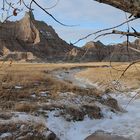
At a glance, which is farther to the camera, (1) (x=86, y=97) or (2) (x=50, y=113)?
(1) (x=86, y=97)

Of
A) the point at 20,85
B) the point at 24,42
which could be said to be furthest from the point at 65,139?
the point at 24,42

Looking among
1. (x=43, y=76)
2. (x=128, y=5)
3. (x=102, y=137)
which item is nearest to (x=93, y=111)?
(x=102, y=137)

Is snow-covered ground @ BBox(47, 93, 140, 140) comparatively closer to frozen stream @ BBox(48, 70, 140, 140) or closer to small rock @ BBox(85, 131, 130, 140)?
frozen stream @ BBox(48, 70, 140, 140)

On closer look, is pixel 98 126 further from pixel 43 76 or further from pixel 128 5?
pixel 43 76

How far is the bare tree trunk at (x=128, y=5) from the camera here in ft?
10.5

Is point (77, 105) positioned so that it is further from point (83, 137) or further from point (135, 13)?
point (135, 13)

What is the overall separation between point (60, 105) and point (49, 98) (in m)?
2.02

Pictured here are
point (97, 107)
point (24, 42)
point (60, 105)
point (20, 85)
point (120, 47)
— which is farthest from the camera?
point (24, 42)

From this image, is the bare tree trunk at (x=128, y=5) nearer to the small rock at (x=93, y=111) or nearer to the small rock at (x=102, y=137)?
the small rock at (x=102, y=137)

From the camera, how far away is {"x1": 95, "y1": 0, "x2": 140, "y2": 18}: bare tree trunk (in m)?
3.21

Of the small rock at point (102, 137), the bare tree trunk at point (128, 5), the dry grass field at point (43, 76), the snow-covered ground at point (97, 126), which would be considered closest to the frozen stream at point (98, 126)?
the snow-covered ground at point (97, 126)

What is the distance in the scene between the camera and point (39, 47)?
192 m

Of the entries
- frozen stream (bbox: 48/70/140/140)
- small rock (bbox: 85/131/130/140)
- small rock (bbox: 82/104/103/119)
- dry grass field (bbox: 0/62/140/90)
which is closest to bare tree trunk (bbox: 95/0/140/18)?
dry grass field (bbox: 0/62/140/90)

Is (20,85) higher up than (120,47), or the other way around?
(120,47)
